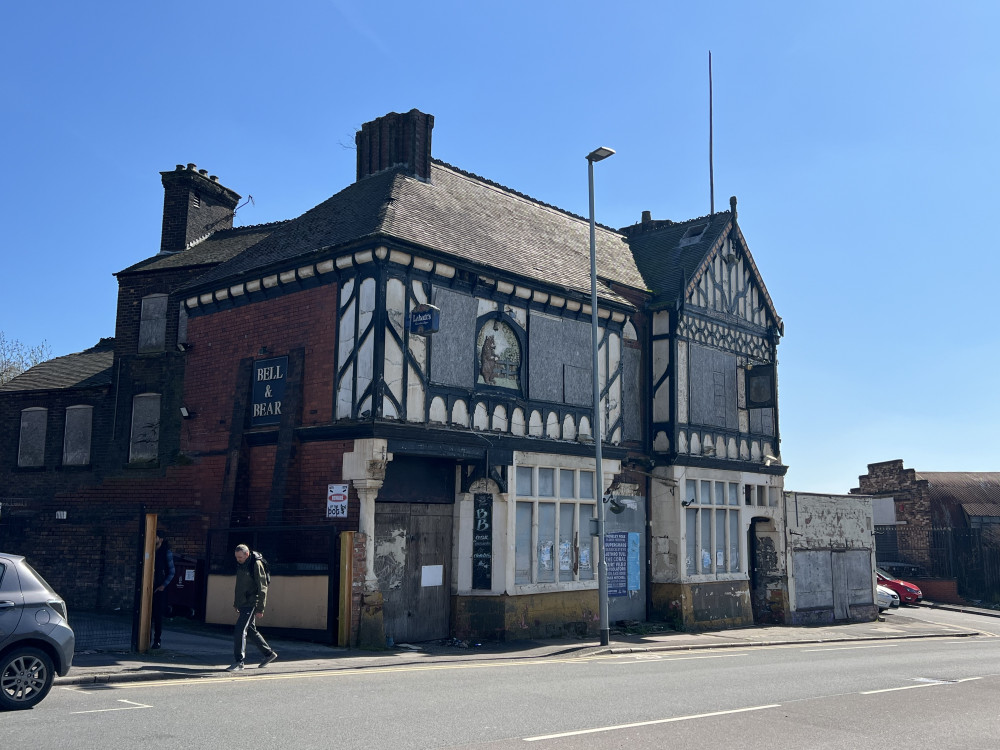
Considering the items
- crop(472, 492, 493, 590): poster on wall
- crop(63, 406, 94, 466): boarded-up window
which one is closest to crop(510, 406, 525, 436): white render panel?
crop(472, 492, 493, 590): poster on wall

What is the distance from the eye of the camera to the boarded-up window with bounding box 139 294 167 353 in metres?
23.9

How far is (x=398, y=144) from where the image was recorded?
21094mm

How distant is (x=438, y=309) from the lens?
16.7 m

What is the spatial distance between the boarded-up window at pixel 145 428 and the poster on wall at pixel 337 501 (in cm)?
845

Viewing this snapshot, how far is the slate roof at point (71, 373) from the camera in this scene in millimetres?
24859

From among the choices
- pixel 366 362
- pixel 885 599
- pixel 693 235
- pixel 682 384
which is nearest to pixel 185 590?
pixel 366 362

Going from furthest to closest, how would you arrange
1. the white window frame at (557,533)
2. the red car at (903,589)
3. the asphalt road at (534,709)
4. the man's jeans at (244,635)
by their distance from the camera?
the red car at (903,589) → the white window frame at (557,533) → the man's jeans at (244,635) → the asphalt road at (534,709)

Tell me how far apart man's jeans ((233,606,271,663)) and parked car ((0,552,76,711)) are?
323 centimetres

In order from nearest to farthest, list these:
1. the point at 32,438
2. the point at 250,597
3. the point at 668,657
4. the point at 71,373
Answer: the point at 250,597, the point at 668,657, the point at 32,438, the point at 71,373

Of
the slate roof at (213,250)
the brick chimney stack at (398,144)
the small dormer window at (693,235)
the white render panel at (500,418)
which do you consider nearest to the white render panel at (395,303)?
the white render panel at (500,418)

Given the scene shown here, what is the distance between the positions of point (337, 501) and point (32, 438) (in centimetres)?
1328

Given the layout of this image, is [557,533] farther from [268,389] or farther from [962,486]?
[962,486]

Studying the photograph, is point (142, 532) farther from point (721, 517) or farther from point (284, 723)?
point (721, 517)

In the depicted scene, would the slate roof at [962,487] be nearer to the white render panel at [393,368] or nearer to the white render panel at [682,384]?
the white render panel at [682,384]
